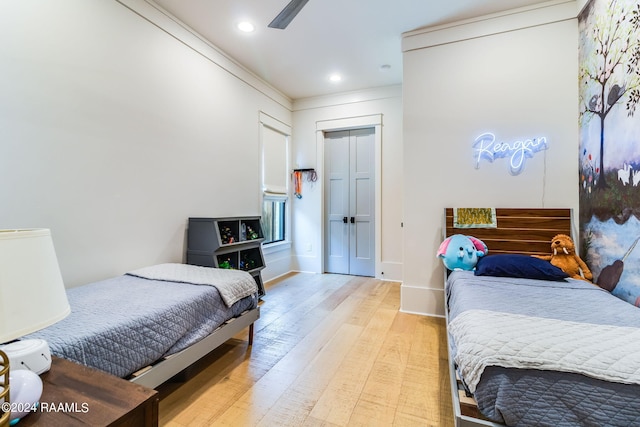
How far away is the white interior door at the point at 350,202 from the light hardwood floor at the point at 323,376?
166cm

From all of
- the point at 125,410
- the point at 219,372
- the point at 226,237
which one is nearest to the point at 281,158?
the point at 226,237

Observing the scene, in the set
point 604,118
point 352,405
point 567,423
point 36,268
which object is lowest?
point 352,405

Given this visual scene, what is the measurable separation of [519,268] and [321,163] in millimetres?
3314

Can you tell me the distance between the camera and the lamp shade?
1.87ft

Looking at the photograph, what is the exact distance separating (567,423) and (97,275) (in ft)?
9.50

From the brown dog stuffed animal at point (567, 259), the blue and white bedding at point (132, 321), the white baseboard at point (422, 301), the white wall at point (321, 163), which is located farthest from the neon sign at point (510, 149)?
the blue and white bedding at point (132, 321)

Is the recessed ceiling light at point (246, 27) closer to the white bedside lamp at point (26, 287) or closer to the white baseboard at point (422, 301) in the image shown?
the white bedside lamp at point (26, 287)

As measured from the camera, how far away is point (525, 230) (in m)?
2.73

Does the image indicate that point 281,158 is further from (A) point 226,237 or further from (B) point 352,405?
(B) point 352,405

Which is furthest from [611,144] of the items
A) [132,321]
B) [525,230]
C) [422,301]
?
[132,321]

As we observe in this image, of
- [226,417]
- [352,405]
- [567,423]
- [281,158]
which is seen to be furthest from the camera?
[281,158]

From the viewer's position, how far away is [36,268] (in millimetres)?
642

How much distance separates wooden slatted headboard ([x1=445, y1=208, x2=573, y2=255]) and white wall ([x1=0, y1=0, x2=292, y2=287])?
118 inches

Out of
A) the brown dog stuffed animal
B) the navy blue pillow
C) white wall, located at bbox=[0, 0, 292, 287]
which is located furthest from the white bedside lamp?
the brown dog stuffed animal
